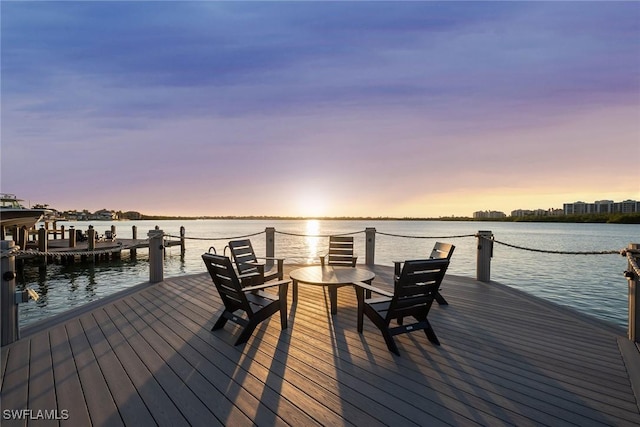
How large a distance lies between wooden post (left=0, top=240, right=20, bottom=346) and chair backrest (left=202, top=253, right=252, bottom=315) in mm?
2128

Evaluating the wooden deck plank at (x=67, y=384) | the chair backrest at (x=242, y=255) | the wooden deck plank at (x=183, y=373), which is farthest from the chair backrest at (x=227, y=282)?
the chair backrest at (x=242, y=255)

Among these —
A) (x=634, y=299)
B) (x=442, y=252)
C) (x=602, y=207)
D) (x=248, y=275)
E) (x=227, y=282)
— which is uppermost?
(x=602, y=207)

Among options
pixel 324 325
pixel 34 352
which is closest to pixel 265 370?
pixel 324 325

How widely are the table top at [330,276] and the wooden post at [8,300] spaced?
3399 mm

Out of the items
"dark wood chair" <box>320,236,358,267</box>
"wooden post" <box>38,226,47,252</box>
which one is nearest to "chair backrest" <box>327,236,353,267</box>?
"dark wood chair" <box>320,236,358,267</box>

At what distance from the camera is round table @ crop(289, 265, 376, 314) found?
448cm

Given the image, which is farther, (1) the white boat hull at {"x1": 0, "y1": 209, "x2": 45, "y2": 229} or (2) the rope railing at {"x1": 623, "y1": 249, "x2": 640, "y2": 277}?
(1) the white boat hull at {"x1": 0, "y1": 209, "x2": 45, "y2": 229}

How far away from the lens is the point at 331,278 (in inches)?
187

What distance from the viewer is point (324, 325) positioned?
4.06 m

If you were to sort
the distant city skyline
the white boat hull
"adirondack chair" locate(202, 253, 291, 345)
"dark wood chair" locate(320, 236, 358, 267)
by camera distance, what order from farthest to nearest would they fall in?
1. the white boat hull
2. the distant city skyline
3. "dark wood chair" locate(320, 236, 358, 267)
4. "adirondack chair" locate(202, 253, 291, 345)

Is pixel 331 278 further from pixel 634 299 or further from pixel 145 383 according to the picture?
pixel 634 299

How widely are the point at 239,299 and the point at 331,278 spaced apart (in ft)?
5.59

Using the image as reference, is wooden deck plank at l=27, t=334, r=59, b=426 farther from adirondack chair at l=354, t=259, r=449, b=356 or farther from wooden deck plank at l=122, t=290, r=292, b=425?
adirondack chair at l=354, t=259, r=449, b=356

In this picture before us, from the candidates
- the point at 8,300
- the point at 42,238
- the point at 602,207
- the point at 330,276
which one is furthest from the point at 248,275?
the point at 602,207
